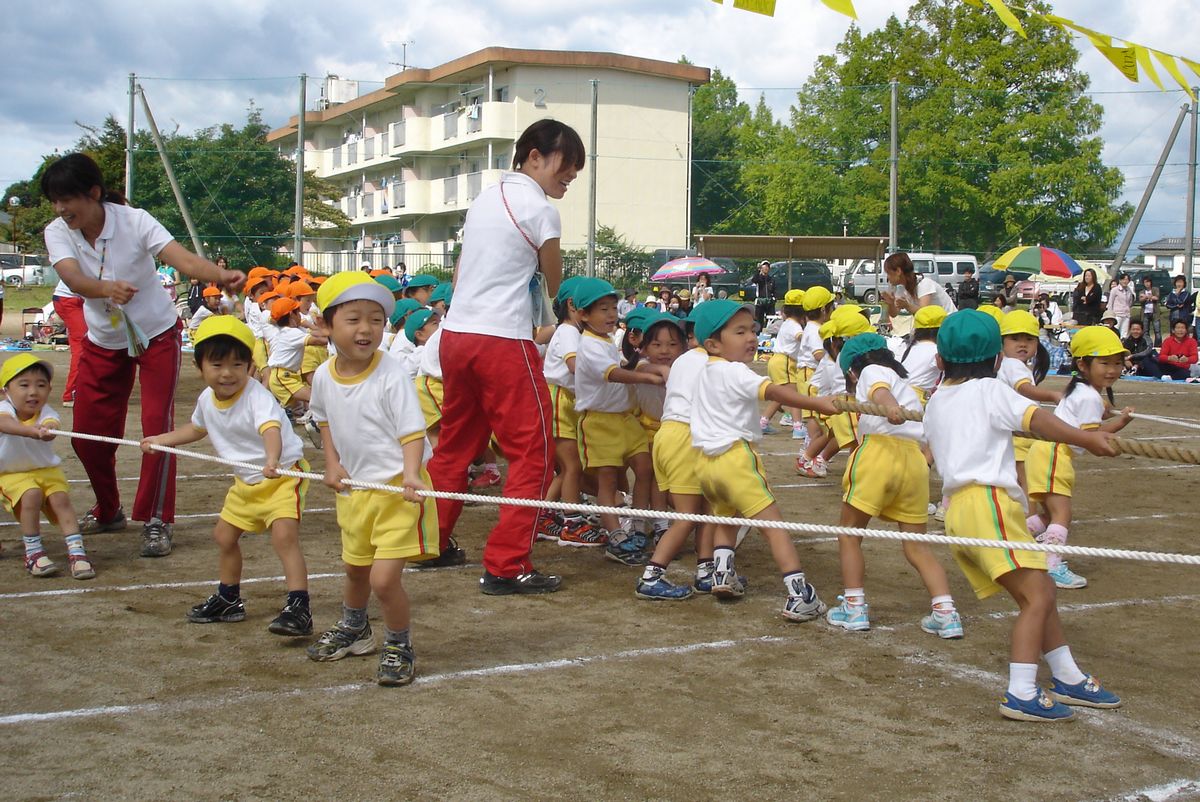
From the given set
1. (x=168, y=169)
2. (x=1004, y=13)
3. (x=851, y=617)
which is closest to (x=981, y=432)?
(x=851, y=617)

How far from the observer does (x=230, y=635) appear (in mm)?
5664

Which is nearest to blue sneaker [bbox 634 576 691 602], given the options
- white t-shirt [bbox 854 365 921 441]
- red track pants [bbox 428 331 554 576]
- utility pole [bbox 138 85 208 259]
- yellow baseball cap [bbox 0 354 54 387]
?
red track pants [bbox 428 331 554 576]

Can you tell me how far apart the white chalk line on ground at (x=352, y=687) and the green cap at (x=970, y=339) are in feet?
5.19

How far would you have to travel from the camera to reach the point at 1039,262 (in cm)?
2773

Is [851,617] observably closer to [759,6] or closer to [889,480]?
[889,480]

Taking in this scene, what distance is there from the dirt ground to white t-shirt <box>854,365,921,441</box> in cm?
94

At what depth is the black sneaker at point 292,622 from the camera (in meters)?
5.53

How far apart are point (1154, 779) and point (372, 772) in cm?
260

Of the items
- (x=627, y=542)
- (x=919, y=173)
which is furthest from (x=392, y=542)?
(x=919, y=173)

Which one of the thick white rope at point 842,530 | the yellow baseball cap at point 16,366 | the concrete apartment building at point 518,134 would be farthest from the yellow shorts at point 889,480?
the concrete apartment building at point 518,134

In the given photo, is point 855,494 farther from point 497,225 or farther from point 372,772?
point 372,772

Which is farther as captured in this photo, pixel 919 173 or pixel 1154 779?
pixel 919 173

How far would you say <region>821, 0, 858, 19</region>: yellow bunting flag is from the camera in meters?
4.98

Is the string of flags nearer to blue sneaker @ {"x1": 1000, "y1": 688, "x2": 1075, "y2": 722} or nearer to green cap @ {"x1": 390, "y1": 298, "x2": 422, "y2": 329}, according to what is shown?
blue sneaker @ {"x1": 1000, "y1": 688, "x2": 1075, "y2": 722}
